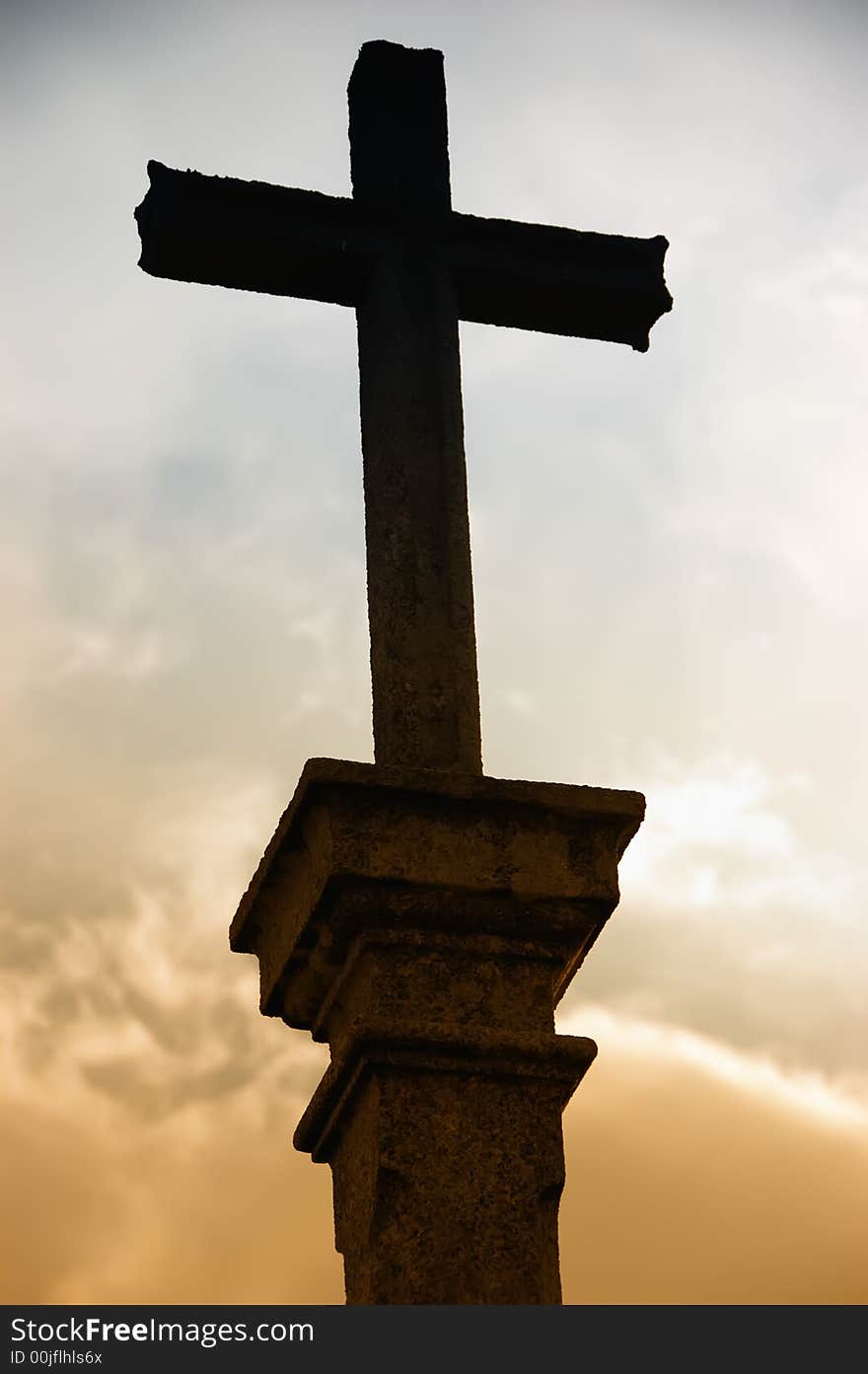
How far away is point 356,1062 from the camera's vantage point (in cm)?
430

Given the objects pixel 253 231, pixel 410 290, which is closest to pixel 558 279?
pixel 410 290

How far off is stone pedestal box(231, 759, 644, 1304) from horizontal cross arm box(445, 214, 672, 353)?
1.96 metres

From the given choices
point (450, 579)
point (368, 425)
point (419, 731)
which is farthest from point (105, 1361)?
point (368, 425)

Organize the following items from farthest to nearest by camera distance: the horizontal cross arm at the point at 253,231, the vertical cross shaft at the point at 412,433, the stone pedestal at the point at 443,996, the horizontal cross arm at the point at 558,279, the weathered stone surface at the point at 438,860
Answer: the horizontal cross arm at the point at 558,279 < the horizontal cross arm at the point at 253,231 < the vertical cross shaft at the point at 412,433 < the weathered stone surface at the point at 438,860 < the stone pedestal at the point at 443,996

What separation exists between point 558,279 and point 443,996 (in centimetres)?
247

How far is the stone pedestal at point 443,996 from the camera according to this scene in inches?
165

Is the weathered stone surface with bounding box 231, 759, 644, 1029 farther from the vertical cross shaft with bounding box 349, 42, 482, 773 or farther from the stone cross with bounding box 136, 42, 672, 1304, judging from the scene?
the vertical cross shaft with bounding box 349, 42, 482, 773

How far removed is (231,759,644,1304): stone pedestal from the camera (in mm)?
4188

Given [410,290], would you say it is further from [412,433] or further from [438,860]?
[438,860]

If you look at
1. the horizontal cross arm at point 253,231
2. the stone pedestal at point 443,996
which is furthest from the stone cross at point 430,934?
the horizontal cross arm at point 253,231

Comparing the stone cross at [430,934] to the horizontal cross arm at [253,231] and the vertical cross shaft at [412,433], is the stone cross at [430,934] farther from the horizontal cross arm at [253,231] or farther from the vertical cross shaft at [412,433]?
the horizontal cross arm at [253,231]

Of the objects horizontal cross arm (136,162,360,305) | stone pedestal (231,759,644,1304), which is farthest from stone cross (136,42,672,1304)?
horizontal cross arm (136,162,360,305)

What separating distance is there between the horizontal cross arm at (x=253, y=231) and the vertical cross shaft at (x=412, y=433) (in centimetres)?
12

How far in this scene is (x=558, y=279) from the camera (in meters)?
5.97
